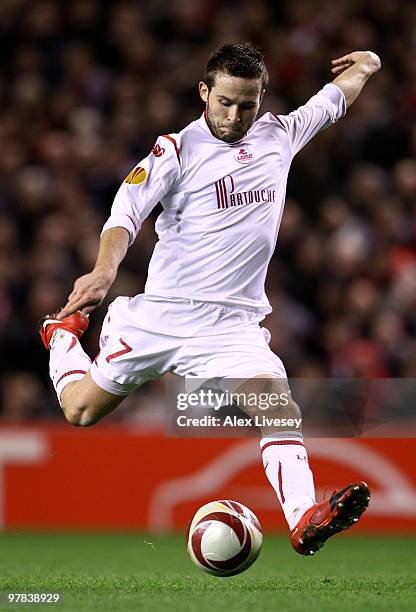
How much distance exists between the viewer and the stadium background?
9516 millimetres

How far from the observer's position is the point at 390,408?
9109 mm

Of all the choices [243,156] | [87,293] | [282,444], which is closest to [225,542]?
[282,444]

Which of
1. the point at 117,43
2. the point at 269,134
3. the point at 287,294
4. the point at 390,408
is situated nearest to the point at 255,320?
the point at 269,134

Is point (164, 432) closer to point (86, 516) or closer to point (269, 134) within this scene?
point (86, 516)

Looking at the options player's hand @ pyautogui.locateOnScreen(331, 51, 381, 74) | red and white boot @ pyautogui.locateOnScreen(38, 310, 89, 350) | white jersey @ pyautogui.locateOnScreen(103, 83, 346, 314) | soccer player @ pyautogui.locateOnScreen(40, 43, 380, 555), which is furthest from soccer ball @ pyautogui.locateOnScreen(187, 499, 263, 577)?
player's hand @ pyautogui.locateOnScreen(331, 51, 381, 74)

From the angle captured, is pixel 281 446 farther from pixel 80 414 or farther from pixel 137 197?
pixel 137 197

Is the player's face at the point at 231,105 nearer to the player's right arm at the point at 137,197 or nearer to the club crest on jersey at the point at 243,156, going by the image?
the club crest on jersey at the point at 243,156

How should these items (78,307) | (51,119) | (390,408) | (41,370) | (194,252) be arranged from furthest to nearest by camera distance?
(51,119) < (41,370) < (390,408) < (194,252) < (78,307)

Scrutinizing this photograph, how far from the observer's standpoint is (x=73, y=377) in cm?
597

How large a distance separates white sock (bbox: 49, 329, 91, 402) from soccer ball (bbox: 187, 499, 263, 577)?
1083 mm

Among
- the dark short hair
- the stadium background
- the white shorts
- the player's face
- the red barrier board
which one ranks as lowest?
the red barrier board

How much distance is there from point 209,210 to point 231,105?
0.47 m

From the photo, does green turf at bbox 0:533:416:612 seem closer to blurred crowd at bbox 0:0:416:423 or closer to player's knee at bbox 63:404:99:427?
player's knee at bbox 63:404:99:427

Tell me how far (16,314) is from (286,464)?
17.7ft
